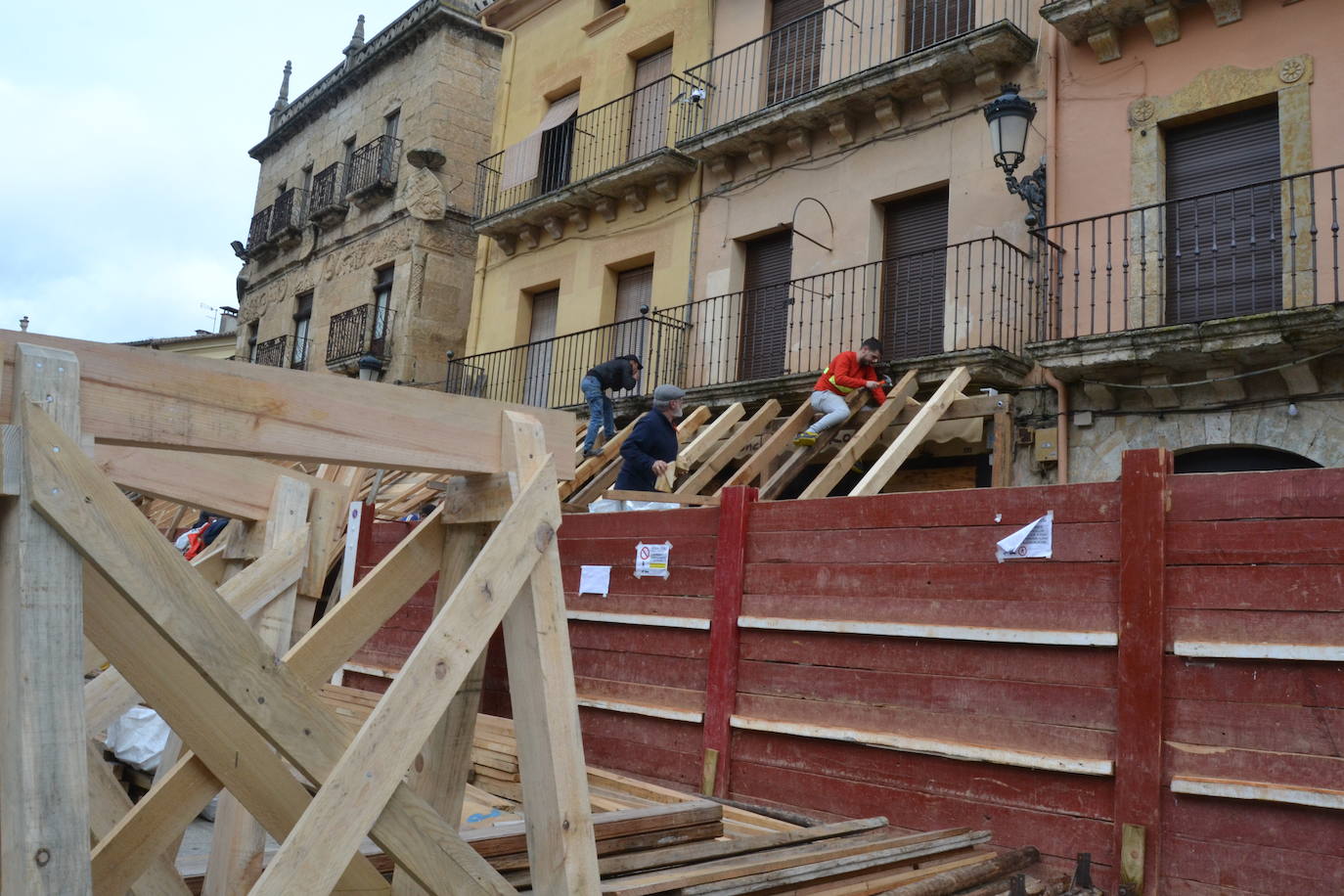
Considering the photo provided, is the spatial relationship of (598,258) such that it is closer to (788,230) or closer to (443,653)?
(788,230)

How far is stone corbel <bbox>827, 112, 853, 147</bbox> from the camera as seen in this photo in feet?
42.4

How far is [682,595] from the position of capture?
6.90 metres

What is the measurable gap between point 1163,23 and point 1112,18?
1.54ft

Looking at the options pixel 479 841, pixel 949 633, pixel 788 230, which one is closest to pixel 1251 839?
pixel 949 633

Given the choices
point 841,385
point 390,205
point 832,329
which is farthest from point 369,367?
point 841,385

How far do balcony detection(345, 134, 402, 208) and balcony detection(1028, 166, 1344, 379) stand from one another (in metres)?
15.0

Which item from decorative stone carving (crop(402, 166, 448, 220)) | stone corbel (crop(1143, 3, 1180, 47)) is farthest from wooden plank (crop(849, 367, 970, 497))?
decorative stone carving (crop(402, 166, 448, 220))

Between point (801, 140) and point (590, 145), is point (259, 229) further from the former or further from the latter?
point (801, 140)

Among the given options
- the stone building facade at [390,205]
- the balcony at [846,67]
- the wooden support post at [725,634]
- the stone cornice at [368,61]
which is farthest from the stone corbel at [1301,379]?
the stone cornice at [368,61]

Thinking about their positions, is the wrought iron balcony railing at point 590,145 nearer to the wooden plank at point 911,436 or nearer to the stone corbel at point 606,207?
the stone corbel at point 606,207

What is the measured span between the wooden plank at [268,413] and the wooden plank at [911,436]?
4.33 m

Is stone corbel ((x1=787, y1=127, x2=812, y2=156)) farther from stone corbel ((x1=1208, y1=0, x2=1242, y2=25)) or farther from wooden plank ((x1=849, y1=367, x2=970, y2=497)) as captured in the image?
stone corbel ((x1=1208, y1=0, x2=1242, y2=25))

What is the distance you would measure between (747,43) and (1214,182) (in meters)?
6.33

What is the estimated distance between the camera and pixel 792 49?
14359 millimetres
